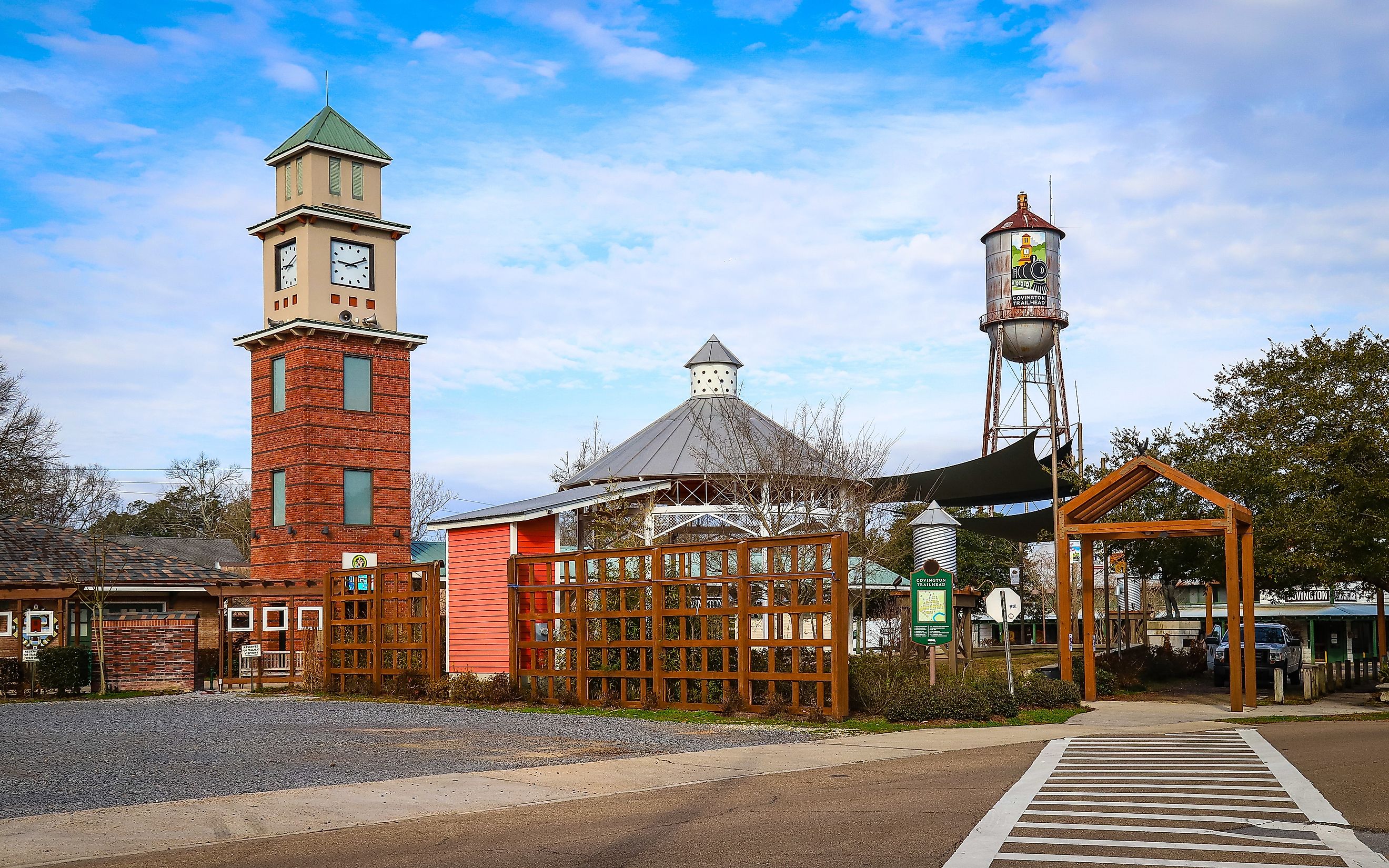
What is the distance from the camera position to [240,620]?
35938 millimetres

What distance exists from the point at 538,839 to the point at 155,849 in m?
2.53

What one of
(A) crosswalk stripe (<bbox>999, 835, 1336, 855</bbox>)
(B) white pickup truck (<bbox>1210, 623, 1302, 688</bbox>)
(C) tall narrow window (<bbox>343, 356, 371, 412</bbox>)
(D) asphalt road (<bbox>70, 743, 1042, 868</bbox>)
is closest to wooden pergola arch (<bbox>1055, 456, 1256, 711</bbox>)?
(B) white pickup truck (<bbox>1210, 623, 1302, 688</bbox>)

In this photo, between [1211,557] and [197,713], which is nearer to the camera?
[197,713]

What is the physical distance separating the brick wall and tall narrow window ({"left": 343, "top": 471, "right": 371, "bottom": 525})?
0.19 meters

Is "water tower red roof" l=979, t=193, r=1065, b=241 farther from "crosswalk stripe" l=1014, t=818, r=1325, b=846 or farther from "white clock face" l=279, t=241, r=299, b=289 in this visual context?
"crosswalk stripe" l=1014, t=818, r=1325, b=846

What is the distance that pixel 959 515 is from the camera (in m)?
43.2

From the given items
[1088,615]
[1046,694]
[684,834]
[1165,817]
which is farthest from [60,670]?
[1165,817]

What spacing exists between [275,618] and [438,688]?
11184mm

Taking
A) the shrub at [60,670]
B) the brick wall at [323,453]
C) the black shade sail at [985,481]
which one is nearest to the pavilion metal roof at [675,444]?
the black shade sail at [985,481]

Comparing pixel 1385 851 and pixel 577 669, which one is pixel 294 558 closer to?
pixel 577 669

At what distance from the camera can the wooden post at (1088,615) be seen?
2116 cm

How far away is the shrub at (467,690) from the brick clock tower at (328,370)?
17705 mm

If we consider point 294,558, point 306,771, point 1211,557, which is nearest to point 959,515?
point 1211,557

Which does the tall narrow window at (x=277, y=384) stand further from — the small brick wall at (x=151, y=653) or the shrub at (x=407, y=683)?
the shrub at (x=407, y=683)
